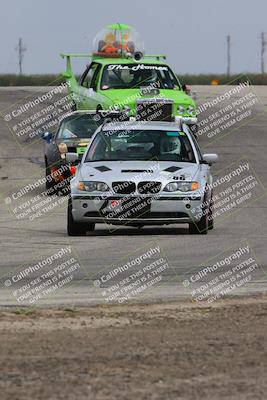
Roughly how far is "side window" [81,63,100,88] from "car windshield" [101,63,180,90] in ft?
2.45

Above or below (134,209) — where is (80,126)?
below

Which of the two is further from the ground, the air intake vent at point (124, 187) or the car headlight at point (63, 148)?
the air intake vent at point (124, 187)

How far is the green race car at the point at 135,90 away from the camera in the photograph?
27625 millimetres

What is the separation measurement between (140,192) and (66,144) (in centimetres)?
743

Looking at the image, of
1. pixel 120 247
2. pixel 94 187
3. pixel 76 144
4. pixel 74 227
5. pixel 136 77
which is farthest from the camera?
pixel 136 77

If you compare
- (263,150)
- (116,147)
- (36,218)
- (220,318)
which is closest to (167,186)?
(116,147)

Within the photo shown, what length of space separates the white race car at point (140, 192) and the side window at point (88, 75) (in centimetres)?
1268

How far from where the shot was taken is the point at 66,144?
77.2 feet

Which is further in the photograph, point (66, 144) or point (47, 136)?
point (47, 136)

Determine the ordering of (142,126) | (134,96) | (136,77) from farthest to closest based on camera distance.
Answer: (136,77) → (134,96) → (142,126)

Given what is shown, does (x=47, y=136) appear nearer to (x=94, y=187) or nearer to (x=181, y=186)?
(x=94, y=187)

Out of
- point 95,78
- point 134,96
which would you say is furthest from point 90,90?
point 134,96

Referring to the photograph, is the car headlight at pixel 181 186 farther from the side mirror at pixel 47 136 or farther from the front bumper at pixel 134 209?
the side mirror at pixel 47 136

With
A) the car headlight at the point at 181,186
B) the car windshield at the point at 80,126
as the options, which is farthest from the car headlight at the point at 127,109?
the car headlight at the point at 181,186
